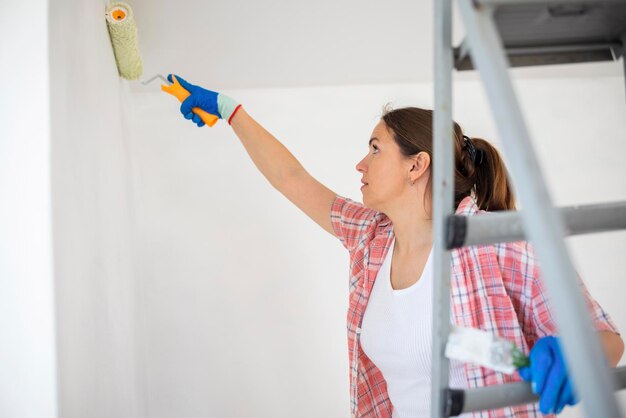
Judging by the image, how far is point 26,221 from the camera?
3.33 feet

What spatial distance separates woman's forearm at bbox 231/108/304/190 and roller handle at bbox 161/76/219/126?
0.21 feet

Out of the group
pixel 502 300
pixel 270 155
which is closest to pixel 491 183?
pixel 502 300

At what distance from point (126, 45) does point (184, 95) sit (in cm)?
22

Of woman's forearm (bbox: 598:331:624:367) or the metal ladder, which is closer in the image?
the metal ladder

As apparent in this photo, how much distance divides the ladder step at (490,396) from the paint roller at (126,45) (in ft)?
3.59

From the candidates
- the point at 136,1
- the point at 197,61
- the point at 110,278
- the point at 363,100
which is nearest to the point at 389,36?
the point at 363,100

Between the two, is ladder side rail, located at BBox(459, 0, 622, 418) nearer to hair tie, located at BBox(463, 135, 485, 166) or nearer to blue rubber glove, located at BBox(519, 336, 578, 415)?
blue rubber glove, located at BBox(519, 336, 578, 415)

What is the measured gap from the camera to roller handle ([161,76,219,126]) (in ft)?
5.82

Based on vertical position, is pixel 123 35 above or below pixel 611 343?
above

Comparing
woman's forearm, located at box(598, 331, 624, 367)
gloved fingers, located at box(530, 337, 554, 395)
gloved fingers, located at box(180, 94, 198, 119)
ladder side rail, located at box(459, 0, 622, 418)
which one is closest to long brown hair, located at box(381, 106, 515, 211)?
woman's forearm, located at box(598, 331, 624, 367)

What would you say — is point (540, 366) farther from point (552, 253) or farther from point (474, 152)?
point (474, 152)

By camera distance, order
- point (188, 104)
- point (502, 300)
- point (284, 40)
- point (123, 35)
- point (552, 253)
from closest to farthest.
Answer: point (552, 253), point (502, 300), point (123, 35), point (188, 104), point (284, 40)

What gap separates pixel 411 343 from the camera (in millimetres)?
1496

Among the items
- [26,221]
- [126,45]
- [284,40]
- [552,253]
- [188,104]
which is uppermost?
[284,40]
